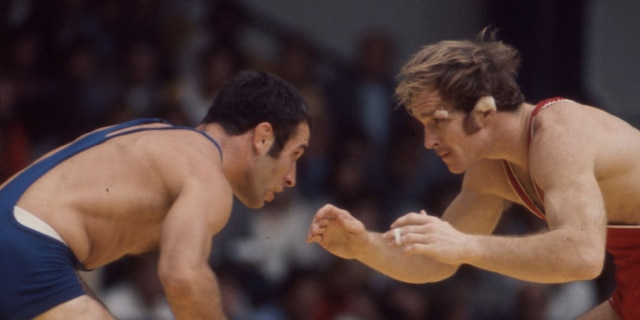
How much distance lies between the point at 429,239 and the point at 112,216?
93 centimetres

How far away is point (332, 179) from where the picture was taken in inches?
281

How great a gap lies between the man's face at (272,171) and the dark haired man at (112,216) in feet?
0.72

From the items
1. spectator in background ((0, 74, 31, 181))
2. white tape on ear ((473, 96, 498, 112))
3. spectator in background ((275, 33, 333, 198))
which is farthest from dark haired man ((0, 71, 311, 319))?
spectator in background ((275, 33, 333, 198))

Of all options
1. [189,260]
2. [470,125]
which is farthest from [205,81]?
[189,260]

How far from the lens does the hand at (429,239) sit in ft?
11.9

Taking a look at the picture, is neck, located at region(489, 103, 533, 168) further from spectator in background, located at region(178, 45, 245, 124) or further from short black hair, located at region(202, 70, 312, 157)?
spectator in background, located at region(178, 45, 245, 124)

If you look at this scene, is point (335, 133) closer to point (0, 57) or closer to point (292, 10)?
point (292, 10)

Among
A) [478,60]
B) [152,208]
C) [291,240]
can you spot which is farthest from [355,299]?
[152,208]

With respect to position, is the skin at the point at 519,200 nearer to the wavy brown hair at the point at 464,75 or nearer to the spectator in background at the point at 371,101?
the wavy brown hair at the point at 464,75

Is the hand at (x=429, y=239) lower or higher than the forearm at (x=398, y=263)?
higher

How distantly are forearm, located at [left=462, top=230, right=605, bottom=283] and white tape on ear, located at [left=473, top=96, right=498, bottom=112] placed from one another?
0.53m

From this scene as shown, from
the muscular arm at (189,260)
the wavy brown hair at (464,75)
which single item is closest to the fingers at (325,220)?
the wavy brown hair at (464,75)

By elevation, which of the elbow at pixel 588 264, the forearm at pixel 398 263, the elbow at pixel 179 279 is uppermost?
the elbow at pixel 179 279

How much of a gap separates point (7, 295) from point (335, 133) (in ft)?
13.3
